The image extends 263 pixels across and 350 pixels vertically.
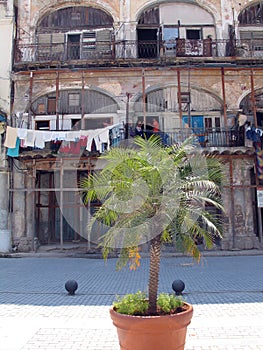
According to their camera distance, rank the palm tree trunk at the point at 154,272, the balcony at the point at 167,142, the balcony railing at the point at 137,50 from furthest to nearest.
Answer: the balcony railing at the point at 137,50 → the balcony at the point at 167,142 → the palm tree trunk at the point at 154,272

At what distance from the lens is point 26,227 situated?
16.3 metres

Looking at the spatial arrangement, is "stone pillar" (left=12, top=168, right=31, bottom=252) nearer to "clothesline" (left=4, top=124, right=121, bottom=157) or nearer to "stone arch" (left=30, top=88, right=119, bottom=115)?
"clothesline" (left=4, top=124, right=121, bottom=157)

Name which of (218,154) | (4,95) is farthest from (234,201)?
(4,95)

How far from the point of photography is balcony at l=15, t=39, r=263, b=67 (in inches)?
687

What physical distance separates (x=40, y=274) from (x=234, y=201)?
9.13m

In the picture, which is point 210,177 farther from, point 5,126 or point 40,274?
point 5,126

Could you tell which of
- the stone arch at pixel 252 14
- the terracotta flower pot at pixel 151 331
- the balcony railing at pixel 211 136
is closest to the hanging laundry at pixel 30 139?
the balcony railing at pixel 211 136

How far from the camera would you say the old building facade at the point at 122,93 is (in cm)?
1595

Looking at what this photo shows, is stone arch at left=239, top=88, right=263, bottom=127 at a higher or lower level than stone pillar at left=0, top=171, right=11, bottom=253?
higher

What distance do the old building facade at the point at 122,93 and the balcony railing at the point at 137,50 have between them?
0.05 metres

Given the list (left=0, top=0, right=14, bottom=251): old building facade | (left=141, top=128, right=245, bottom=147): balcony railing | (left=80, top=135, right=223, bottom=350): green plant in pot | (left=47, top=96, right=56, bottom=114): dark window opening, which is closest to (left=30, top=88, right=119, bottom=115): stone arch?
(left=47, top=96, right=56, bottom=114): dark window opening

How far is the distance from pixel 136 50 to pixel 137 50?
0.73 ft

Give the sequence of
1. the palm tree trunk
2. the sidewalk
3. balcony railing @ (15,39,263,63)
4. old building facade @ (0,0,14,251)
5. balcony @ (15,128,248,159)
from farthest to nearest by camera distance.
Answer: balcony railing @ (15,39,263,63)
old building facade @ (0,0,14,251)
balcony @ (15,128,248,159)
the sidewalk
the palm tree trunk

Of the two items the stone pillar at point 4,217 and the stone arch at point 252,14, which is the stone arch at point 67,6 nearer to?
the stone arch at point 252,14
